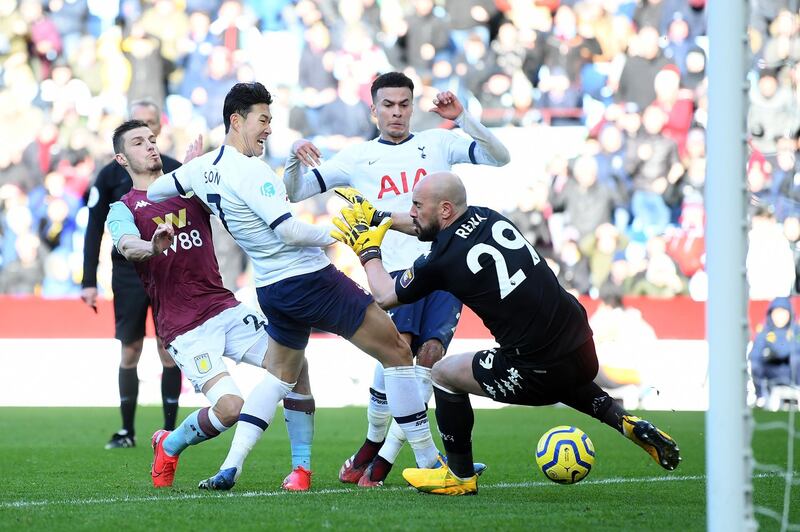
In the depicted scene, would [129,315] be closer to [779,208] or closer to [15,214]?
[779,208]

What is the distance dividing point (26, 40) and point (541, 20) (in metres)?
8.74

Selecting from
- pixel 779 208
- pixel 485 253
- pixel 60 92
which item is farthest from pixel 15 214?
pixel 485 253

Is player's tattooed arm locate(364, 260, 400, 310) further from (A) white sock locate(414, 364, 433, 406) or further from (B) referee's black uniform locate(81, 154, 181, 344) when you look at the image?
(B) referee's black uniform locate(81, 154, 181, 344)

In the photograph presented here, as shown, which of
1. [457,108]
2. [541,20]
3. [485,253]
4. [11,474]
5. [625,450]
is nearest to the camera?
[485,253]

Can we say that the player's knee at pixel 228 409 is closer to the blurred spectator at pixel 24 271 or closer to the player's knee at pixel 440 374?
the player's knee at pixel 440 374

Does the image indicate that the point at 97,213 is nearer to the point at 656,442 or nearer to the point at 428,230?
the point at 428,230

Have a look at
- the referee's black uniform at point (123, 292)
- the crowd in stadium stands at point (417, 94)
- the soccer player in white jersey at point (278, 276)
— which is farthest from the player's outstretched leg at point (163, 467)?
the crowd in stadium stands at point (417, 94)

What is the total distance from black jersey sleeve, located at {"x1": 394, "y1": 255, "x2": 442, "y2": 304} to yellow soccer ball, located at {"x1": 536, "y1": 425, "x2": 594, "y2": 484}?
135 cm

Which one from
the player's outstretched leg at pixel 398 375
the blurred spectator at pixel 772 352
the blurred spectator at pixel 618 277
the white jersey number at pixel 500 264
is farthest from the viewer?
the blurred spectator at pixel 618 277

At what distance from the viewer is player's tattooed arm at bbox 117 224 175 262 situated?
6.87 metres

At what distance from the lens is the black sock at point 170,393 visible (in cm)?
1016

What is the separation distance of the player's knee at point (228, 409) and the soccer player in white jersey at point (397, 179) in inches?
39.2

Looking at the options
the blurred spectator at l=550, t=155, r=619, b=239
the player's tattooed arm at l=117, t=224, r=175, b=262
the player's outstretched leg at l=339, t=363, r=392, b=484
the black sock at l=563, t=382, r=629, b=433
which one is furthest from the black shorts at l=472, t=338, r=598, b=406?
the blurred spectator at l=550, t=155, r=619, b=239

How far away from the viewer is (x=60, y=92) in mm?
19844
